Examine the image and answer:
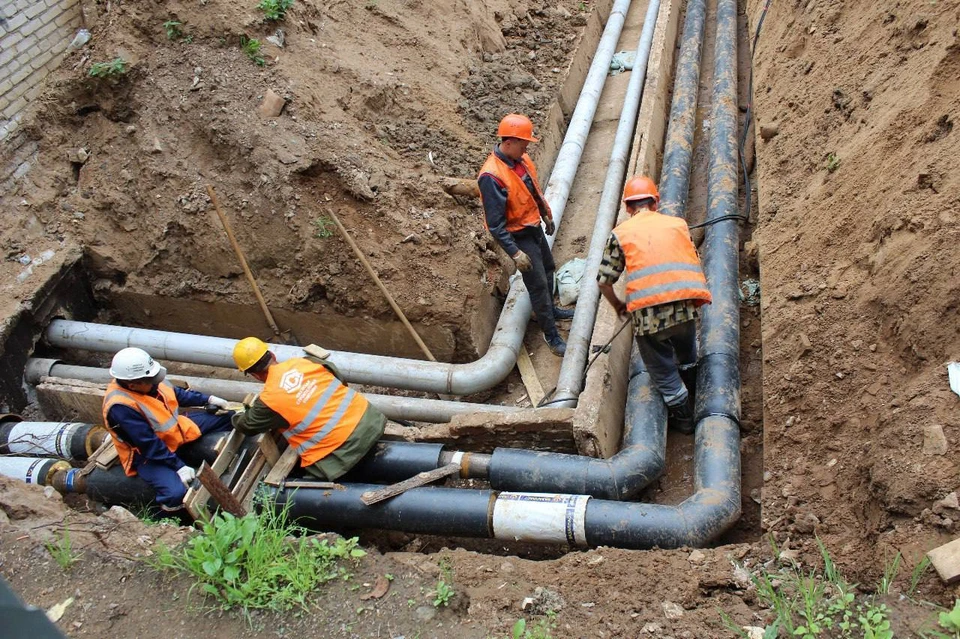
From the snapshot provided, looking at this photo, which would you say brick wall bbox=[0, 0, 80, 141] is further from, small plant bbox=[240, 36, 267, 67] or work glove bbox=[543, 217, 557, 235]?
work glove bbox=[543, 217, 557, 235]

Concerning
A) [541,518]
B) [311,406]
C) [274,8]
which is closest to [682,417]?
[541,518]

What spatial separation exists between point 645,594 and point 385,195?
4383 millimetres

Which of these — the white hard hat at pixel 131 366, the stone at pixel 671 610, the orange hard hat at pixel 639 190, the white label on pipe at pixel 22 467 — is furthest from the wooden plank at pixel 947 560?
the white label on pipe at pixel 22 467

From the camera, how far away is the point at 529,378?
6316 mm

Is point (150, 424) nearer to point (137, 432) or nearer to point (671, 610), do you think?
point (137, 432)

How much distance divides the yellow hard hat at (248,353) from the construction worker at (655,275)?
7.69ft

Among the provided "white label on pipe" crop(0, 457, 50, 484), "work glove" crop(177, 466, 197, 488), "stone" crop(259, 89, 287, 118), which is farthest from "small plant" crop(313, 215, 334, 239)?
"white label on pipe" crop(0, 457, 50, 484)

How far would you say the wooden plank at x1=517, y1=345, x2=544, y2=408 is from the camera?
20.2 feet

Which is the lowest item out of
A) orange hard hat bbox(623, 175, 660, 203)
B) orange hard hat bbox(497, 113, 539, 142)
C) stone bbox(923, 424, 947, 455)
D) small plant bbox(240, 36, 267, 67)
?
stone bbox(923, 424, 947, 455)

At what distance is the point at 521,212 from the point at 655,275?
1.57 meters

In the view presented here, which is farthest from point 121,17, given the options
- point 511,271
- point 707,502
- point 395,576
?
point 707,502

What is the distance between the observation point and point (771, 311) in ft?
16.9

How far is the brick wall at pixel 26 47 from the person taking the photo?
731 centimetres

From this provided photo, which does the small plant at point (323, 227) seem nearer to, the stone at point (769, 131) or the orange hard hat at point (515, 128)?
the orange hard hat at point (515, 128)
